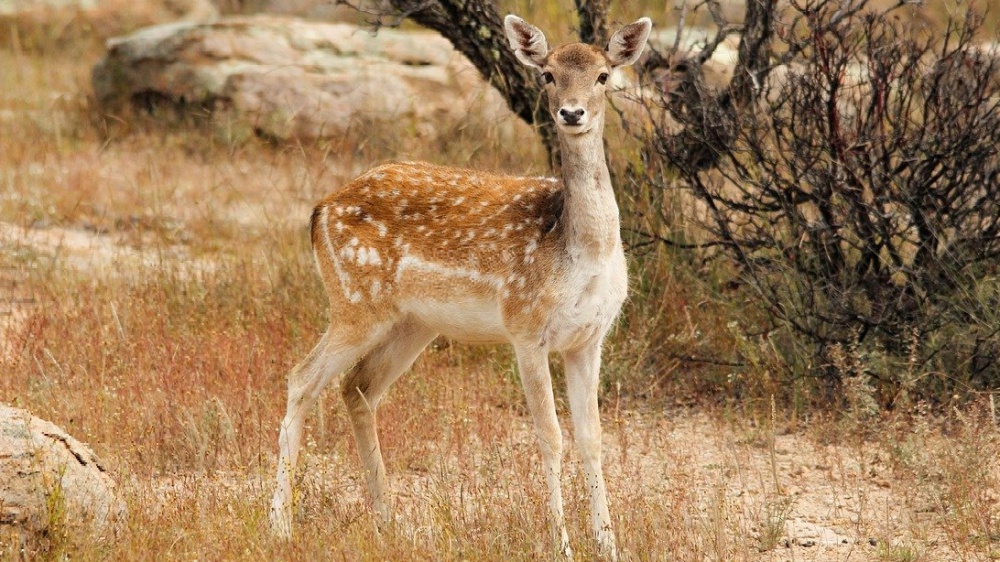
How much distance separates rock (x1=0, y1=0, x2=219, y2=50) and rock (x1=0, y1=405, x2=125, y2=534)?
42.4 ft

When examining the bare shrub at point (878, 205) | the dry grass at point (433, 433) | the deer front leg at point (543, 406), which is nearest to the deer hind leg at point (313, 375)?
the dry grass at point (433, 433)

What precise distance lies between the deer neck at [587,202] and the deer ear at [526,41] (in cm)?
52

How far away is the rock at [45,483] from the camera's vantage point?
547 cm

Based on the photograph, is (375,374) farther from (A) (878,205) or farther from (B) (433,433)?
(A) (878,205)

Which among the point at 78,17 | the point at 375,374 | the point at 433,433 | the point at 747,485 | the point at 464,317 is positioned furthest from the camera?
the point at 78,17

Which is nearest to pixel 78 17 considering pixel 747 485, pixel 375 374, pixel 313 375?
pixel 375 374

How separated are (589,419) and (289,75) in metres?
8.72

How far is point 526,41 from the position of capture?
21.3 feet

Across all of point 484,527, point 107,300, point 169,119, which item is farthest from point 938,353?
point 169,119

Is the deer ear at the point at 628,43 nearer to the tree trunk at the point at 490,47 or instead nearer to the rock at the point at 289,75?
the tree trunk at the point at 490,47

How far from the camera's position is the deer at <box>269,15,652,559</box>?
6.08 m

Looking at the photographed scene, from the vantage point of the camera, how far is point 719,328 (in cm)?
858

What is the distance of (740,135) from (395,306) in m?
2.79

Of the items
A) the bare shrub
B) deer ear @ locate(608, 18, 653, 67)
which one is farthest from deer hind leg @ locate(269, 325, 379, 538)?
the bare shrub
